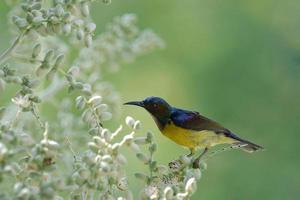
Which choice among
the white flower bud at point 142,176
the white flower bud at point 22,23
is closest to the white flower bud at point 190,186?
the white flower bud at point 142,176

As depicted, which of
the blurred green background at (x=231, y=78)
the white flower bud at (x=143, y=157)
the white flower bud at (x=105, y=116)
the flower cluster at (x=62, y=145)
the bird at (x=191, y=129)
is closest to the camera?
the flower cluster at (x=62, y=145)

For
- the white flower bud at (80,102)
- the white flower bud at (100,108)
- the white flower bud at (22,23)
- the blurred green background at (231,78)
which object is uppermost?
the blurred green background at (231,78)

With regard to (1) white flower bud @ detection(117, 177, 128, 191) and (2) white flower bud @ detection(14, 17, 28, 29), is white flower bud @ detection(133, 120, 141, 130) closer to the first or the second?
(1) white flower bud @ detection(117, 177, 128, 191)

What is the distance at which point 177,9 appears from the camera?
5.78 metres

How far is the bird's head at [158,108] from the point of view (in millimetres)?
3770

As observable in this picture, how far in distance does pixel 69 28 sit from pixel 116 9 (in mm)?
3320

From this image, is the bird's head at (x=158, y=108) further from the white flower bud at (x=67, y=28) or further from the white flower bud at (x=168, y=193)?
the white flower bud at (x=168, y=193)

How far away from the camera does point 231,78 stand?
5.14 metres

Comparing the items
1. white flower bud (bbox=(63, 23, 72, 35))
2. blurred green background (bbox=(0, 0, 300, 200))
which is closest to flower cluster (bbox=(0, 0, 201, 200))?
white flower bud (bbox=(63, 23, 72, 35))

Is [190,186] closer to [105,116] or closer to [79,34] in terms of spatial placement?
[105,116]

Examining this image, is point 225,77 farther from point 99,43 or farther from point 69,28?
point 69,28

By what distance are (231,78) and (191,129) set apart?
154cm

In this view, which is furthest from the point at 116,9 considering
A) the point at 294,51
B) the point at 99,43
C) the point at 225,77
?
the point at 99,43

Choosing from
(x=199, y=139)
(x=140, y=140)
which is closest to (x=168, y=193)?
(x=140, y=140)
